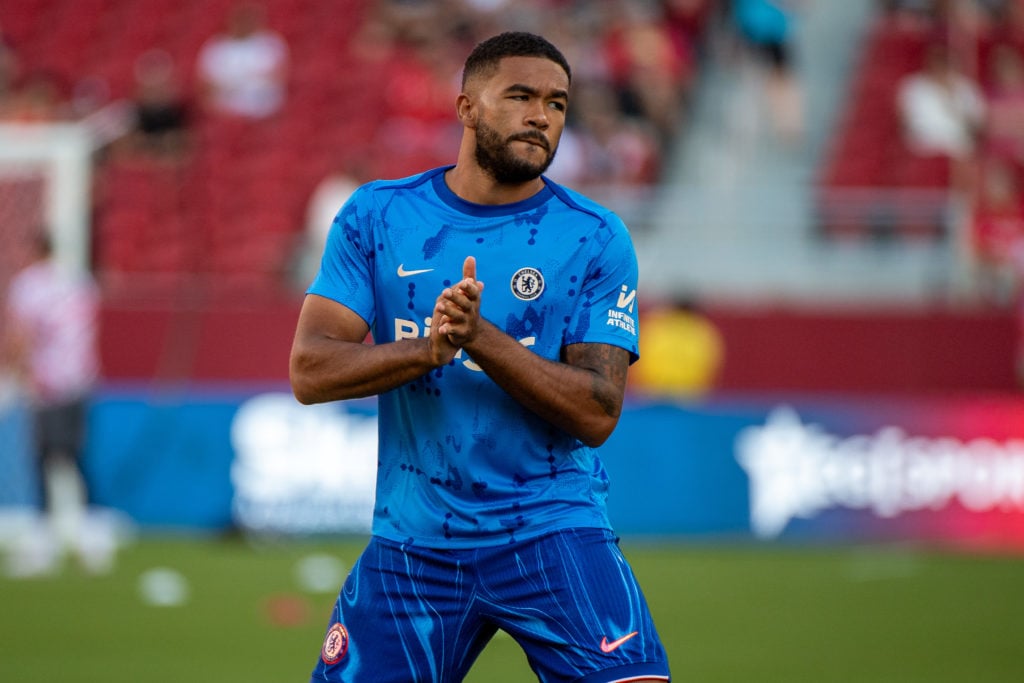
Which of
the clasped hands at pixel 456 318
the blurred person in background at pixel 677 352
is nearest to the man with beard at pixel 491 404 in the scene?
the clasped hands at pixel 456 318

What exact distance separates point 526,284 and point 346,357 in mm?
491

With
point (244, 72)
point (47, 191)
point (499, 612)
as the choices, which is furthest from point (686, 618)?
point (244, 72)

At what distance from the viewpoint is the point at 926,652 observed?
30.4 feet

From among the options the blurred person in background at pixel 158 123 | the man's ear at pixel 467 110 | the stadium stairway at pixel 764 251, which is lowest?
the man's ear at pixel 467 110

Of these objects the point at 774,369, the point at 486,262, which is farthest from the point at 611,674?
the point at 774,369

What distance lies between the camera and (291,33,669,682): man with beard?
13.5 feet

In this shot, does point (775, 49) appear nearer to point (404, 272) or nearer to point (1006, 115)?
point (1006, 115)

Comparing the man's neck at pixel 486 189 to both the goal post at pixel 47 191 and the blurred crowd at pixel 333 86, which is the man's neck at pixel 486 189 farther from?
the blurred crowd at pixel 333 86

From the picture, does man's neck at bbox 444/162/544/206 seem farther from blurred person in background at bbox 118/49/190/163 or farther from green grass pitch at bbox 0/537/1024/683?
blurred person in background at bbox 118/49/190/163

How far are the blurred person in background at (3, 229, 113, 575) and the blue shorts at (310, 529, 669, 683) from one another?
8.84 meters

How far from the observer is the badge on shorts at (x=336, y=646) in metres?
4.17

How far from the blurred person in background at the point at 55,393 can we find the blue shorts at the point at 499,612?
8837mm

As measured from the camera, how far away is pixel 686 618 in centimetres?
1042

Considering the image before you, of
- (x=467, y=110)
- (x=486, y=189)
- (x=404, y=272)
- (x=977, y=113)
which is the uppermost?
(x=977, y=113)
